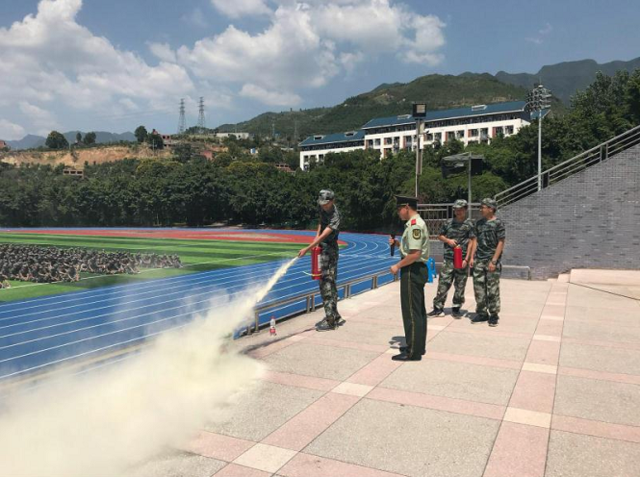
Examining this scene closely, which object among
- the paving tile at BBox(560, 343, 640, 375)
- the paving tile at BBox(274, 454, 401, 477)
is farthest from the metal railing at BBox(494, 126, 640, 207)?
the paving tile at BBox(274, 454, 401, 477)

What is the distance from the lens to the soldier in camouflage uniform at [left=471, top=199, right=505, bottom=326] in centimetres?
801

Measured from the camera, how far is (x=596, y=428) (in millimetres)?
4109

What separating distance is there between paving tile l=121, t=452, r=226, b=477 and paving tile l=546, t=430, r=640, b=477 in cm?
243

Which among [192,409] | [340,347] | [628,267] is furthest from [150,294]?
[628,267]

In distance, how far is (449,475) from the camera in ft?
11.0

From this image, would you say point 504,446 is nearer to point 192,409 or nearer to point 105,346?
point 192,409

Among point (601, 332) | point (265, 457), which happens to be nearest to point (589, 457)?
point (265, 457)

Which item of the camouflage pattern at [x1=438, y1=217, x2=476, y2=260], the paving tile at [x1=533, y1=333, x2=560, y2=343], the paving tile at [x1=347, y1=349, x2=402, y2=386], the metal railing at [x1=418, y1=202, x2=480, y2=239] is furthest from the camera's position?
the metal railing at [x1=418, y1=202, x2=480, y2=239]

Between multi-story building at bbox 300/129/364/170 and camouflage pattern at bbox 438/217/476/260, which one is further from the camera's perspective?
multi-story building at bbox 300/129/364/170

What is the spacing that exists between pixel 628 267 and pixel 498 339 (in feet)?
32.0

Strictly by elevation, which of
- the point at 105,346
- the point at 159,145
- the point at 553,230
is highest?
the point at 159,145

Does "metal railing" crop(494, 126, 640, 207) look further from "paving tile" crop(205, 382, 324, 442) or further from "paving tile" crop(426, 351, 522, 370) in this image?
"paving tile" crop(205, 382, 324, 442)

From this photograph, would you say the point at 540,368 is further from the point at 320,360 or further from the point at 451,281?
the point at 451,281

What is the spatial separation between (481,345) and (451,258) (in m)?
2.10
